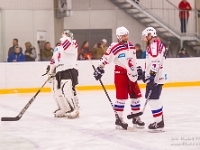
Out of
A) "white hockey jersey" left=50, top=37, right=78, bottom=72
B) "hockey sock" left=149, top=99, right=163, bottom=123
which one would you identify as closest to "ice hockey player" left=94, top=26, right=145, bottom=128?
"hockey sock" left=149, top=99, right=163, bottom=123

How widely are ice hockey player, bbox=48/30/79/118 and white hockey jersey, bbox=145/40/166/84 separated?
5.55 ft

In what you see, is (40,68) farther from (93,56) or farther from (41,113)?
(41,113)

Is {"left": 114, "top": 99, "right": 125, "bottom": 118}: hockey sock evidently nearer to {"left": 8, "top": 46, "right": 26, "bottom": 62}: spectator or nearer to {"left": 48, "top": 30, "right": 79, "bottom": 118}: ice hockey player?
{"left": 48, "top": 30, "right": 79, "bottom": 118}: ice hockey player

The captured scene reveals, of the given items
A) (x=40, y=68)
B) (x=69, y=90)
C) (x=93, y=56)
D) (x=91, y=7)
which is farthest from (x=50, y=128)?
(x=91, y=7)

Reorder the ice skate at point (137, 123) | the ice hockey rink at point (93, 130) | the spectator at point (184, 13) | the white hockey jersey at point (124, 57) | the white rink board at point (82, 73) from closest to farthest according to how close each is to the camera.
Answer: the ice hockey rink at point (93, 130) → the white hockey jersey at point (124, 57) → the ice skate at point (137, 123) → the white rink board at point (82, 73) → the spectator at point (184, 13)

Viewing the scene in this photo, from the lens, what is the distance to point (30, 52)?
42.3 feet

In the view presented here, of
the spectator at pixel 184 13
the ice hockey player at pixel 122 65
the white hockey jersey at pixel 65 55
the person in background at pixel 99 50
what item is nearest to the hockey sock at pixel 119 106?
the ice hockey player at pixel 122 65

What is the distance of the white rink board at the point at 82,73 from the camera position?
12.0 m

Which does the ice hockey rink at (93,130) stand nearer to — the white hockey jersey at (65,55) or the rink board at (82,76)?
the white hockey jersey at (65,55)

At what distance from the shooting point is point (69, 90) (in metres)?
8.22

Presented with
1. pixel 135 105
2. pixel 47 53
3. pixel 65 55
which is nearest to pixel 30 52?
pixel 47 53

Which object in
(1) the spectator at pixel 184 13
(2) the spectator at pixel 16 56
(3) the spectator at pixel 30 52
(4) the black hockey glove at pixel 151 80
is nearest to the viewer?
(4) the black hockey glove at pixel 151 80

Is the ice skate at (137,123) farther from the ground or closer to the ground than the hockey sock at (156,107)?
closer to the ground

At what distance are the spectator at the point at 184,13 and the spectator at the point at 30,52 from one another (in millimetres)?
4946
